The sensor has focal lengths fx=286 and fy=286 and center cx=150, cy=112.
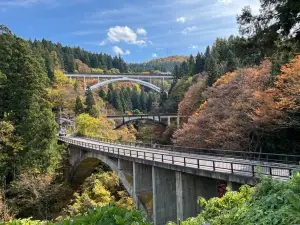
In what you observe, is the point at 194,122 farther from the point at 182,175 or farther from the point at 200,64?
the point at 200,64

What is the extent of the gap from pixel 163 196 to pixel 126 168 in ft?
24.1

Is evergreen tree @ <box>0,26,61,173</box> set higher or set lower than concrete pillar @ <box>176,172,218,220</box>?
higher

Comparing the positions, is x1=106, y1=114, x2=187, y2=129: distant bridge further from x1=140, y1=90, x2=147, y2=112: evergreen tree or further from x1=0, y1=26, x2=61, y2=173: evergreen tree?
x1=140, y1=90, x2=147, y2=112: evergreen tree

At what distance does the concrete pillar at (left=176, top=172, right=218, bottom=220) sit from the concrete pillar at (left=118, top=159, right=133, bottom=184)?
8.78 meters

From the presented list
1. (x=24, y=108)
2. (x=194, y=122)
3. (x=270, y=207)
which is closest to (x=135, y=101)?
(x=194, y=122)

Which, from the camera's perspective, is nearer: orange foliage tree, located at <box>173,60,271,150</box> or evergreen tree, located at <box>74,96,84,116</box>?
orange foliage tree, located at <box>173,60,271,150</box>

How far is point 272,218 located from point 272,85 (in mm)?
21886

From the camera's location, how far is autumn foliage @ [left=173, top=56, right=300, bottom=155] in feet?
68.1

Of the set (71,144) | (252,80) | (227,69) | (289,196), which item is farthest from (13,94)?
(227,69)

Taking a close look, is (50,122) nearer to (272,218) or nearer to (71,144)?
(71,144)

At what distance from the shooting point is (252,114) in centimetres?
2469

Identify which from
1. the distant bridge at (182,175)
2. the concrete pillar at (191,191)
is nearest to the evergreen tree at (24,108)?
the distant bridge at (182,175)

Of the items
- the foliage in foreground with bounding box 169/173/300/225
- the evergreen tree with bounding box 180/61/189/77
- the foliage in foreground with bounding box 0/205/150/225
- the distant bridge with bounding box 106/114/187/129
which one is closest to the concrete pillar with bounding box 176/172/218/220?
the foliage in foreground with bounding box 169/173/300/225

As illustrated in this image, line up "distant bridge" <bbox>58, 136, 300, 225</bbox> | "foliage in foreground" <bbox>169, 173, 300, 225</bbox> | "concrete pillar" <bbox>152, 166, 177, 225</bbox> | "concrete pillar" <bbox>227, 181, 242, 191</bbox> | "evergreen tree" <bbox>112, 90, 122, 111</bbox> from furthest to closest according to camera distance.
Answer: "evergreen tree" <bbox>112, 90, 122, 111</bbox>
"concrete pillar" <bbox>152, 166, 177, 225</bbox>
"distant bridge" <bbox>58, 136, 300, 225</bbox>
"concrete pillar" <bbox>227, 181, 242, 191</bbox>
"foliage in foreground" <bbox>169, 173, 300, 225</bbox>
